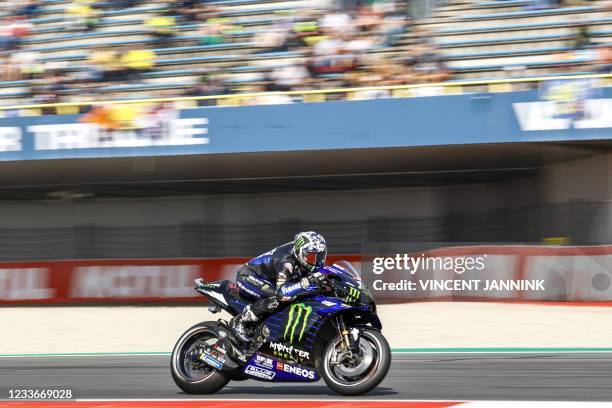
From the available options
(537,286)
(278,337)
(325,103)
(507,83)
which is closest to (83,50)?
(325,103)

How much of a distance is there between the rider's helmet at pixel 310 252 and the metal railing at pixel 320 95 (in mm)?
9007

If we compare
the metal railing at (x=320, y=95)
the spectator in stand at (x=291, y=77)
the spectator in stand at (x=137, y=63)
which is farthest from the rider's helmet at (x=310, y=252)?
the spectator in stand at (x=137, y=63)

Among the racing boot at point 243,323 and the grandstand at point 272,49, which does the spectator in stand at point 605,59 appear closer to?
the grandstand at point 272,49

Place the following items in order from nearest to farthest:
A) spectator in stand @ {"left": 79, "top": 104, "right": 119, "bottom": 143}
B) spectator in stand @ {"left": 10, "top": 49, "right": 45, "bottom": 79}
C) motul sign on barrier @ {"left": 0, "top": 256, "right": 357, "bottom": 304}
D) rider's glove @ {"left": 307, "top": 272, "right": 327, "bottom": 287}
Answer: rider's glove @ {"left": 307, "top": 272, "right": 327, "bottom": 287}
spectator in stand @ {"left": 79, "top": 104, "right": 119, "bottom": 143}
motul sign on barrier @ {"left": 0, "top": 256, "right": 357, "bottom": 304}
spectator in stand @ {"left": 10, "top": 49, "right": 45, "bottom": 79}

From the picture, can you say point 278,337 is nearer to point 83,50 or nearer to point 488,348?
point 488,348

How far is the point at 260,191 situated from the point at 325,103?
168 inches

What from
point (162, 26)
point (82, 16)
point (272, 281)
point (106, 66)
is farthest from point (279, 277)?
point (82, 16)

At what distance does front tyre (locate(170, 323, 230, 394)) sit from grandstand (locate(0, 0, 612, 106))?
956 centimetres

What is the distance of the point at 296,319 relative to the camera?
751 cm

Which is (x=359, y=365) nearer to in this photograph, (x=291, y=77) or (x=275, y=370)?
(x=275, y=370)

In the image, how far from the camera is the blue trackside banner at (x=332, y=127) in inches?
609

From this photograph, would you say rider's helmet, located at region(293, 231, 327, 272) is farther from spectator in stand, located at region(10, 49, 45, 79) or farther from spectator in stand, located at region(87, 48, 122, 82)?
spectator in stand, located at region(10, 49, 45, 79)

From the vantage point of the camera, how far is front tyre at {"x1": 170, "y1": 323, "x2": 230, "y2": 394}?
7.81 meters

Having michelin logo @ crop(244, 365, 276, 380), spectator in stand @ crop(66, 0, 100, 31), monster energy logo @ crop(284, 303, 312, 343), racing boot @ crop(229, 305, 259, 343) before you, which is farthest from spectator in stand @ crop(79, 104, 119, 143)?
monster energy logo @ crop(284, 303, 312, 343)
